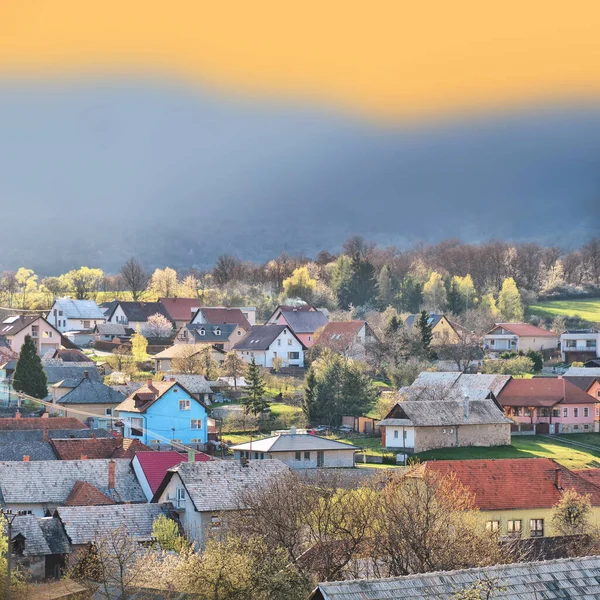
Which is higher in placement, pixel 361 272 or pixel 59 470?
pixel 361 272

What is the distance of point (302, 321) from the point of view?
121 meters

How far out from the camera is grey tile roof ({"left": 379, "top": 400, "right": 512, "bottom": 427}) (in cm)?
7138

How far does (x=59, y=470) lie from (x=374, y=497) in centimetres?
1663

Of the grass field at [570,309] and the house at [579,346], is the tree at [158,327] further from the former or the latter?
the grass field at [570,309]

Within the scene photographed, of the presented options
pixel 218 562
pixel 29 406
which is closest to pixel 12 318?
pixel 29 406

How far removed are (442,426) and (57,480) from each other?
27404mm

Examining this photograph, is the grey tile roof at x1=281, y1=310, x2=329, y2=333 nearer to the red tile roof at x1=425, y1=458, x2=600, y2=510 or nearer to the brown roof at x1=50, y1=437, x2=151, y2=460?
the brown roof at x1=50, y1=437, x2=151, y2=460

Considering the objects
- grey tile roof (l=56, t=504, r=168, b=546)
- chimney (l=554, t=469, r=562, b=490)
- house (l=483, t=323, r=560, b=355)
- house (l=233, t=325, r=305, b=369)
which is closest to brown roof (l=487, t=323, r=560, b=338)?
house (l=483, t=323, r=560, b=355)

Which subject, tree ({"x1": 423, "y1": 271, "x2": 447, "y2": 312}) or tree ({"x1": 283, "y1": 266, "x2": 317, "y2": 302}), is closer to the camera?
tree ({"x1": 423, "y1": 271, "x2": 447, "y2": 312})

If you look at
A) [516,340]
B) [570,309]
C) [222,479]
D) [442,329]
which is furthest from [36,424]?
[570,309]

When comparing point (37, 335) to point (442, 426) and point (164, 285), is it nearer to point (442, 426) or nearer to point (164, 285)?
point (442, 426)

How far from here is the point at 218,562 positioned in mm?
29406

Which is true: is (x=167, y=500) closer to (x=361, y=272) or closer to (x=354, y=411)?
(x=354, y=411)

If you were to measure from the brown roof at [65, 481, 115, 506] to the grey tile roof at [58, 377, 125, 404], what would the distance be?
88.9ft
